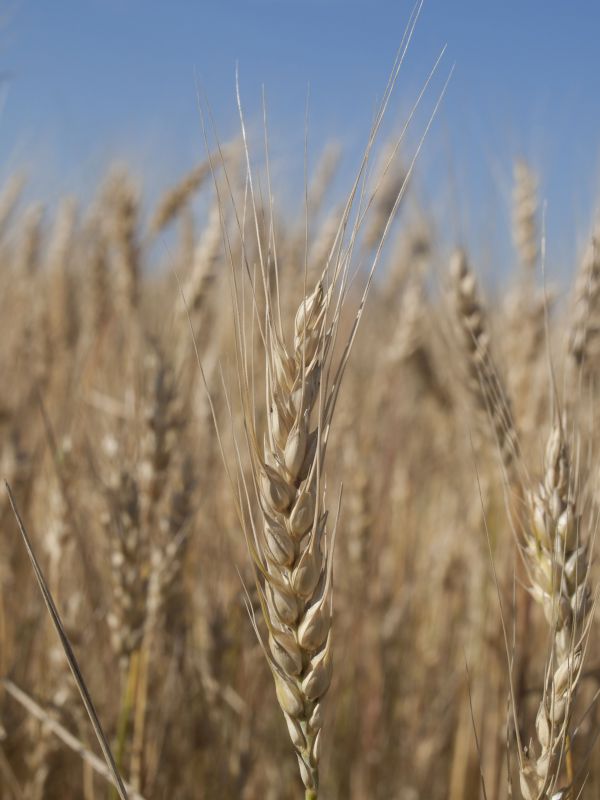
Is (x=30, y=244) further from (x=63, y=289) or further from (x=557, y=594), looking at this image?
(x=557, y=594)

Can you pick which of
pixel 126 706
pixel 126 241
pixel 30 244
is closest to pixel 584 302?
pixel 126 706

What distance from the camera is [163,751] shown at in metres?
1.36

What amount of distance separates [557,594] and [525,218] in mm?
1426

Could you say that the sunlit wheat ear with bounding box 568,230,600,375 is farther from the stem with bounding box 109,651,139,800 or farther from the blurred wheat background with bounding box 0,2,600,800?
the stem with bounding box 109,651,139,800

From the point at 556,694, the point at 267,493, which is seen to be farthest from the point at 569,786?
the point at 267,493

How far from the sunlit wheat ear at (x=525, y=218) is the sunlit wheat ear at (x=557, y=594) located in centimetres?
112

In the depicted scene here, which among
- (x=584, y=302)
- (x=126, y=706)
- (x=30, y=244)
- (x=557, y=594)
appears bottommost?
(x=126, y=706)

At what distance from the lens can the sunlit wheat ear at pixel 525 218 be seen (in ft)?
6.16

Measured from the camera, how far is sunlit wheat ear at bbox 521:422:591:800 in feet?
2.09

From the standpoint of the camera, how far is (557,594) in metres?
0.71

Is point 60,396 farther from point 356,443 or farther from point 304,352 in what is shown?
point 304,352

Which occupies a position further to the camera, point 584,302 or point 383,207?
point 383,207

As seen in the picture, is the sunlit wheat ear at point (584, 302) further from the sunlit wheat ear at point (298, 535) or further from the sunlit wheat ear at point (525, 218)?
the sunlit wheat ear at point (298, 535)

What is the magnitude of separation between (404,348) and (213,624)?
46.4 inches
